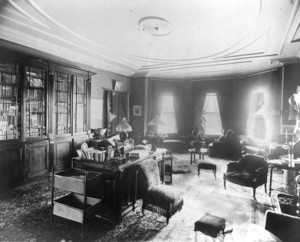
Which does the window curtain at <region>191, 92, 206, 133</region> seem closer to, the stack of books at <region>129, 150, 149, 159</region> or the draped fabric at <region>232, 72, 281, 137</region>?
the draped fabric at <region>232, 72, 281, 137</region>

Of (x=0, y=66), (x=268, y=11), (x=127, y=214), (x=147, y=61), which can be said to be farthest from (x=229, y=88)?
(x=0, y=66)

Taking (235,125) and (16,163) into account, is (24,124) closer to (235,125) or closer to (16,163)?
(16,163)

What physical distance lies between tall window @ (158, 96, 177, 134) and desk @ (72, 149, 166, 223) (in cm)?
637

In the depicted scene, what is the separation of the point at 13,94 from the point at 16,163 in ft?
4.83

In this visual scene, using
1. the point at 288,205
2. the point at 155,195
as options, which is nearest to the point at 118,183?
the point at 155,195

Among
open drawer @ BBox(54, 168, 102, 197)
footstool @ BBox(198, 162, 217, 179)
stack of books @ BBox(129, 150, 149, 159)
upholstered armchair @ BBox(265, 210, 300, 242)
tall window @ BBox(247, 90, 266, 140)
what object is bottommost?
footstool @ BBox(198, 162, 217, 179)

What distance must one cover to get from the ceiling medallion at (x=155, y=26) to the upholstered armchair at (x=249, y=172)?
11.0 feet

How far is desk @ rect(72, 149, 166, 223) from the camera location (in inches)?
129

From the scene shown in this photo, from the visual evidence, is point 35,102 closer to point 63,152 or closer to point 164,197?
point 63,152

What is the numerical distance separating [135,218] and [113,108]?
17.0 feet

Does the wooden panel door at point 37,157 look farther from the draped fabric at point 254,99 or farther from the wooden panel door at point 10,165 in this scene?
the draped fabric at point 254,99

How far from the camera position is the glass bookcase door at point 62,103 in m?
5.61

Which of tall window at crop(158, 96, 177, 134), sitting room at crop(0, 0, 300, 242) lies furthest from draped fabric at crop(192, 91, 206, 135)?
sitting room at crop(0, 0, 300, 242)

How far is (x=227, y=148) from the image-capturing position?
25.9 feet
